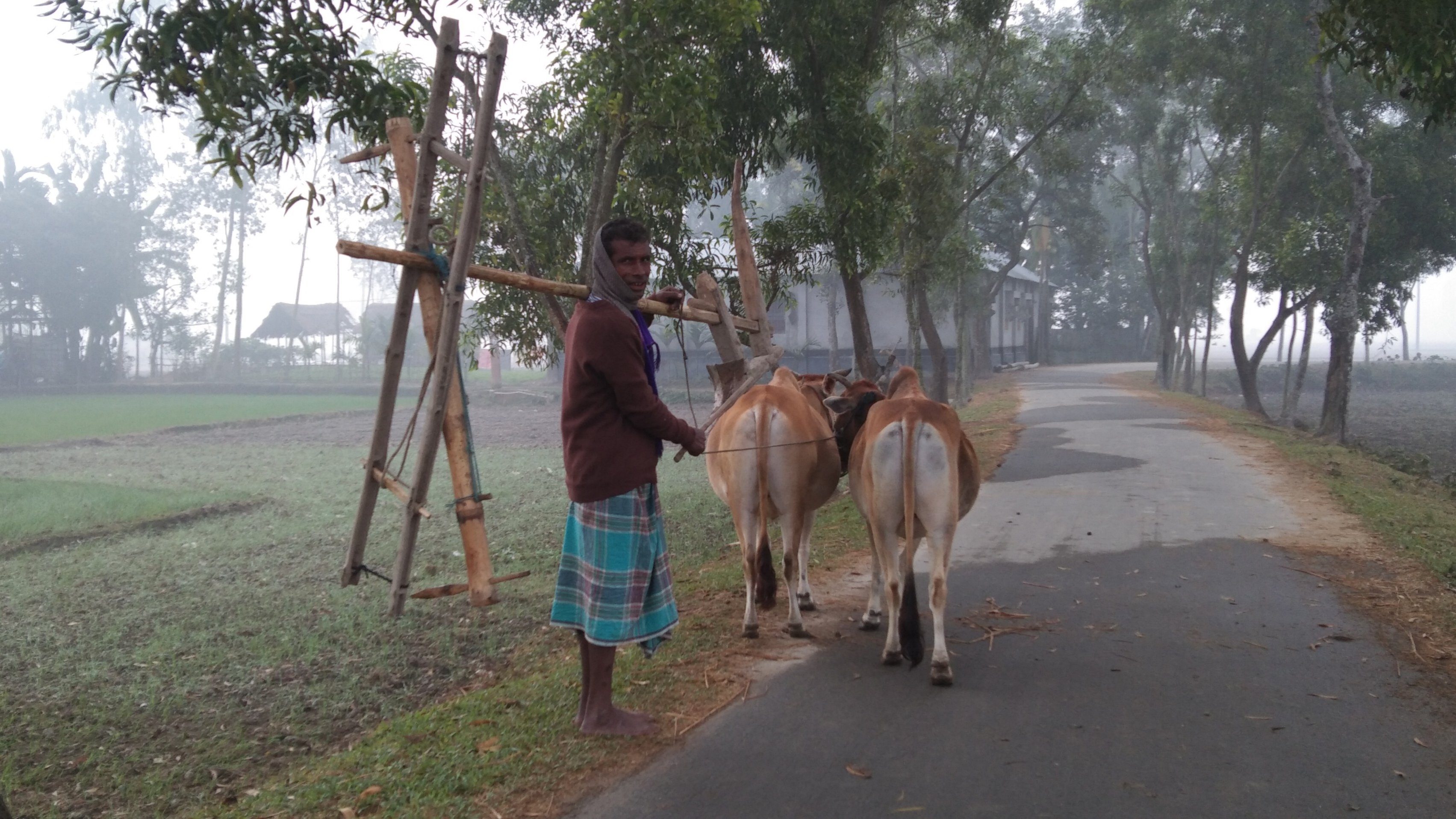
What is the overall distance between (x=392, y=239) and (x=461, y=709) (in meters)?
63.0

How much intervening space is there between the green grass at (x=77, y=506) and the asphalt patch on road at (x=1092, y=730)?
7.72 meters

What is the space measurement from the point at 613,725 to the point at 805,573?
8.03 feet

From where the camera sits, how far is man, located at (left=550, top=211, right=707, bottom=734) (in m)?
4.12

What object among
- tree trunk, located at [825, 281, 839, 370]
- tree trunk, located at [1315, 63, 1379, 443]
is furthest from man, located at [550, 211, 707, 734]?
tree trunk, located at [825, 281, 839, 370]

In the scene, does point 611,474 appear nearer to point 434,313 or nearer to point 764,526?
point 434,313

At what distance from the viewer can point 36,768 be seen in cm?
456

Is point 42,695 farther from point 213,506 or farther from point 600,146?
point 213,506

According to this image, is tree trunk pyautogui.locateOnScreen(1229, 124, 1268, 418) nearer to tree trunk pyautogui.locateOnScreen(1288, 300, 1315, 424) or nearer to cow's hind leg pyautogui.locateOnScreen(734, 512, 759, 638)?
tree trunk pyautogui.locateOnScreen(1288, 300, 1315, 424)

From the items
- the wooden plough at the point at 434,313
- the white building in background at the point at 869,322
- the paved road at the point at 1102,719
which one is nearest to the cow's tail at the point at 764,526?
the paved road at the point at 1102,719

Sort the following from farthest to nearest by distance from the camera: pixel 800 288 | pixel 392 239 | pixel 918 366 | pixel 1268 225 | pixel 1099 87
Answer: pixel 392 239 < pixel 800 288 < pixel 1268 225 < pixel 1099 87 < pixel 918 366

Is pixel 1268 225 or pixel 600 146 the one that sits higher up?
pixel 1268 225

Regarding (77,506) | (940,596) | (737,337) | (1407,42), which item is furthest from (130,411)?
(1407,42)

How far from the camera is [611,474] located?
13.7 feet

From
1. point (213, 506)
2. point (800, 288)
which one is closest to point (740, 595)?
point (213, 506)
